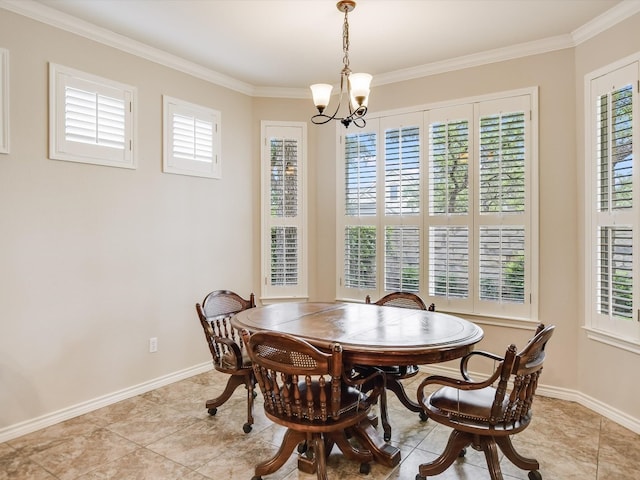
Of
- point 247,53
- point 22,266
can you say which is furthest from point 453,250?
point 22,266

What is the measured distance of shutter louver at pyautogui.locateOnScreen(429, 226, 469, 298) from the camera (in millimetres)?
3762

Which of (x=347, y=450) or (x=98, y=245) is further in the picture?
(x=98, y=245)

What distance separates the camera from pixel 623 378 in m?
2.93

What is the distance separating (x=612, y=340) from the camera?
2980 millimetres

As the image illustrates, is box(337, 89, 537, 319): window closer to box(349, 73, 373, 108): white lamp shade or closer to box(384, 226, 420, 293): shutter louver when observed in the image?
box(384, 226, 420, 293): shutter louver

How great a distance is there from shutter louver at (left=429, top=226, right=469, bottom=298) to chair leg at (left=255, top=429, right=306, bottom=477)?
2.10 m

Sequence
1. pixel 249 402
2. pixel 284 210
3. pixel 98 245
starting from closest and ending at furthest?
1. pixel 249 402
2. pixel 98 245
3. pixel 284 210

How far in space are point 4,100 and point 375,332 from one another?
2746mm

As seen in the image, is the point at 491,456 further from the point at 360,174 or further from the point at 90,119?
the point at 90,119

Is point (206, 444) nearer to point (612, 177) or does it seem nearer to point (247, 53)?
point (247, 53)

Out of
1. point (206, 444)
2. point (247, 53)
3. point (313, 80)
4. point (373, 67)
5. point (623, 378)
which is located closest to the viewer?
point (206, 444)

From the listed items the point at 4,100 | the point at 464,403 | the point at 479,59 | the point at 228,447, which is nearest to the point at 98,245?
the point at 4,100

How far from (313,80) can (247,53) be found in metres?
0.84

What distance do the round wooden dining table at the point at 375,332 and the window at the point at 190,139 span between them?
163 centimetres
